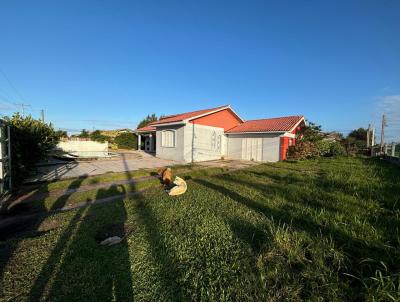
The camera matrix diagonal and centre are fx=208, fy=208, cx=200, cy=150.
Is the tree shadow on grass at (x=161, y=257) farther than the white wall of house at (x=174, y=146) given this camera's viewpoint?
No

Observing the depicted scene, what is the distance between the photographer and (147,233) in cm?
423

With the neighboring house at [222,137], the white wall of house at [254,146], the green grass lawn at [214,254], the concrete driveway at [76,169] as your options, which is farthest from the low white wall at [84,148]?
the green grass lawn at [214,254]

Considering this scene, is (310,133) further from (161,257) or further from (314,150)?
(161,257)

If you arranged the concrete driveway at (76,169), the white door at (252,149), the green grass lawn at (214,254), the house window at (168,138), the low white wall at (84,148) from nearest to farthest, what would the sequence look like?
the green grass lawn at (214,254) < the concrete driveway at (76,169) < the house window at (168,138) < the low white wall at (84,148) < the white door at (252,149)

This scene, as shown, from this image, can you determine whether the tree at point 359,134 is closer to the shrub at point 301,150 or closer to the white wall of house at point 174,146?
the shrub at point 301,150

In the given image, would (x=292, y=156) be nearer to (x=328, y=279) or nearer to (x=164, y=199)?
(x=164, y=199)

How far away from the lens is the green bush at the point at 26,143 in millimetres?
8034

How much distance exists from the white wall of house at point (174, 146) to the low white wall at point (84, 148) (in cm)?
522

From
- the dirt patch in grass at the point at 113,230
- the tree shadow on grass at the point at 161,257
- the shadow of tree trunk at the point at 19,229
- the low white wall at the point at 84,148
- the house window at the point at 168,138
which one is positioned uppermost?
the house window at the point at 168,138

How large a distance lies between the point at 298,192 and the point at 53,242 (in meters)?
6.69

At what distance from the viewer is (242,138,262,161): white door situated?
741 inches

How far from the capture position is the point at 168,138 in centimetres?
1894

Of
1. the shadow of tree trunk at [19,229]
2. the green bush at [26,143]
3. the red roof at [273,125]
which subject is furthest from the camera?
the red roof at [273,125]

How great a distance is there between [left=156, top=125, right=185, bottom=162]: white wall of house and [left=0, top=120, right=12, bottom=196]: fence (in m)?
10.9
